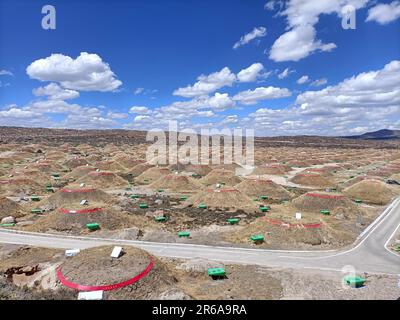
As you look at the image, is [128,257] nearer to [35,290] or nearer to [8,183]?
[35,290]

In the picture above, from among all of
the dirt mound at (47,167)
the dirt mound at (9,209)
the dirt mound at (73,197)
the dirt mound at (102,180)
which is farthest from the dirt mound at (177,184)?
the dirt mound at (47,167)

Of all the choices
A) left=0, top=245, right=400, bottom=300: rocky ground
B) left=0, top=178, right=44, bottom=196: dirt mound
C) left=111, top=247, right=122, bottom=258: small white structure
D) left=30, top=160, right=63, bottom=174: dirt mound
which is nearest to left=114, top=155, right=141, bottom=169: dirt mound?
left=30, top=160, right=63, bottom=174: dirt mound

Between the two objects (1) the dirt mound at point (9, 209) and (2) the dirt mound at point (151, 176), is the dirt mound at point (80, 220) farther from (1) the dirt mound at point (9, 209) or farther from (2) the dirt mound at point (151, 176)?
(2) the dirt mound at point (151, 176)

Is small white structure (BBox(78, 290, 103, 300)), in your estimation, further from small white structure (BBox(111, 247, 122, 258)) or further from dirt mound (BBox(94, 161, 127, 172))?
dirt mound (BBox(94, 161, 127, 172))

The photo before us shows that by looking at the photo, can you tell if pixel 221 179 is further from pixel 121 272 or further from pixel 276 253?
pixel 121 272

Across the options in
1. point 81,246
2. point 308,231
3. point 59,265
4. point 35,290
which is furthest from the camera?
point 308,231
